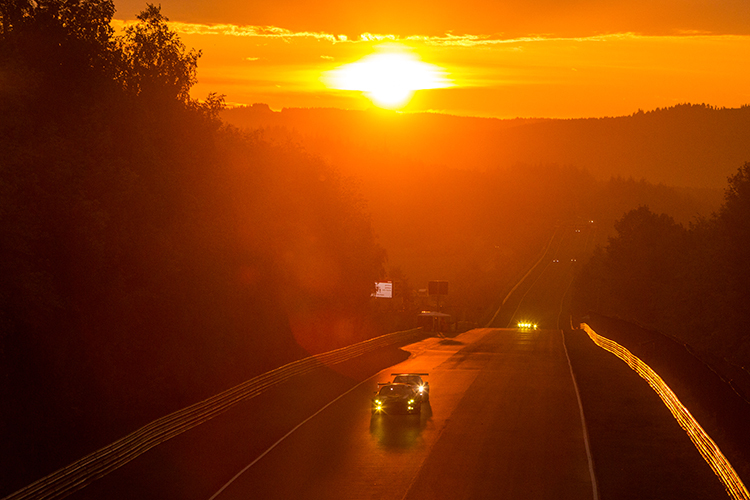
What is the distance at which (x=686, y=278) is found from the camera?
8062 centimetres

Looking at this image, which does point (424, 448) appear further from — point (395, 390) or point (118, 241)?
point (118, 241)

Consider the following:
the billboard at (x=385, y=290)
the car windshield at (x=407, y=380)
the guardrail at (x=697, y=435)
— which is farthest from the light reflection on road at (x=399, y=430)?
the billboard at (x=385, y=290)

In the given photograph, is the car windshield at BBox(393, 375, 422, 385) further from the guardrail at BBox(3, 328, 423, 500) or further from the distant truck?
the distant truck

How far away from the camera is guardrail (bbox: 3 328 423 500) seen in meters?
16.5

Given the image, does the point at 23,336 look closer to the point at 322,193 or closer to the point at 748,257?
the point at 322,193

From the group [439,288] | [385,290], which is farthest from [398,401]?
[385,290]

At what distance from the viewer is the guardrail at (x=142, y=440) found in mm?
16453

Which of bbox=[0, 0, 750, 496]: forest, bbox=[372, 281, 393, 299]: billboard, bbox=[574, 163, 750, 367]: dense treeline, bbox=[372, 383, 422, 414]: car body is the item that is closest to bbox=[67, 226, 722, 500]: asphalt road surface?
bbox=[372, 383, 422, 414]: car body

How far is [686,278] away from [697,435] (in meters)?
63.4

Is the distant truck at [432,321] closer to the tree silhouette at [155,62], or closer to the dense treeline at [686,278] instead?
the dense treeline at [686,278]

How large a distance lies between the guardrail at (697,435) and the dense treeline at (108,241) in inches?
660

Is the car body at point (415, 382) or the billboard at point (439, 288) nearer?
the car body at point (415, 382)

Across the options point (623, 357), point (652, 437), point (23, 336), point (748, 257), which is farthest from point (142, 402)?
point (748, 257)

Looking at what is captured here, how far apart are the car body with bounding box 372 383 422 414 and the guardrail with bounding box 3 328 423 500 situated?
595 centimetres
